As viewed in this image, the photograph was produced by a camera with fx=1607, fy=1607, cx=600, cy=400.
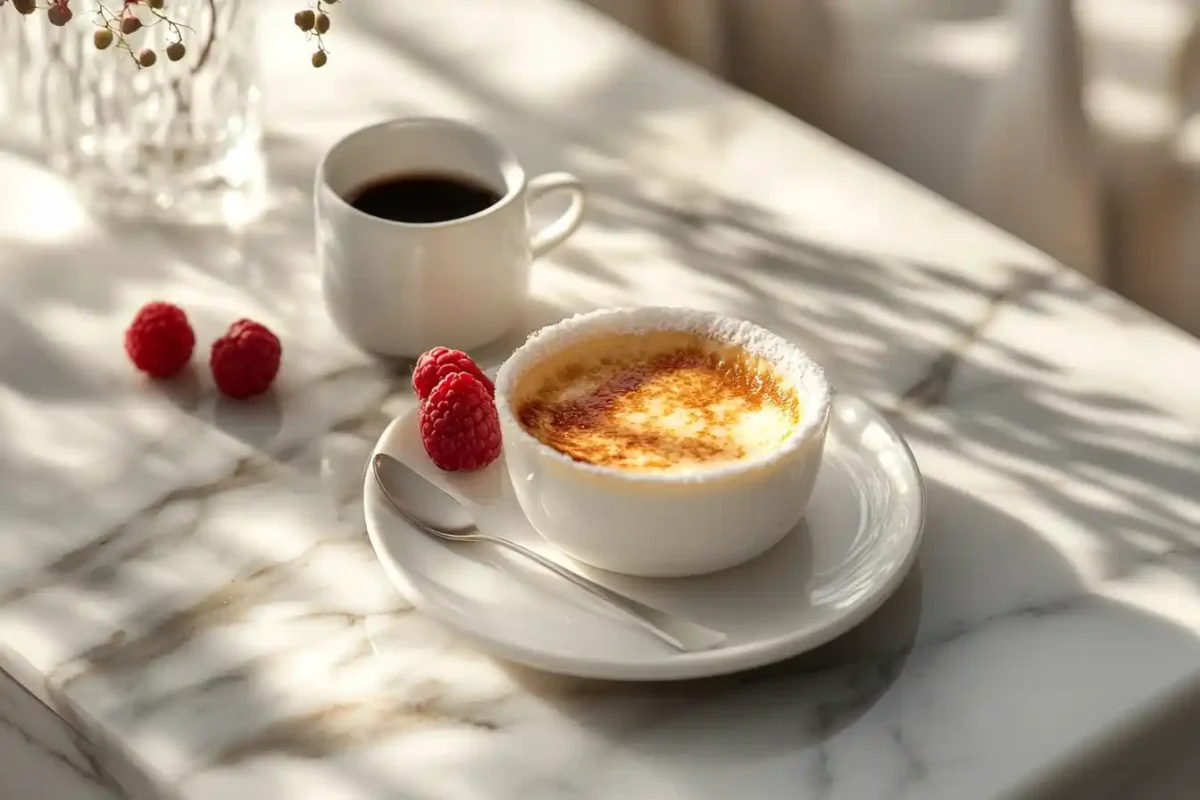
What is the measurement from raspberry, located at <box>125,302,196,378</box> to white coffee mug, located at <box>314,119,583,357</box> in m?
0.11

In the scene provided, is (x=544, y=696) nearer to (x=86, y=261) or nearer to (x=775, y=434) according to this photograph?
(x=775, y=434)

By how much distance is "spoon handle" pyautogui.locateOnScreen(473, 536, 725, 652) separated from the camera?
941 mm

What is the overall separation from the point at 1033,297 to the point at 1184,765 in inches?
17.8

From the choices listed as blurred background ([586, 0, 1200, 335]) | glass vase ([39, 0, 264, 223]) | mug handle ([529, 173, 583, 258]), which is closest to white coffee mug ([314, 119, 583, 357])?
mug handle ([529, 173, 583, 258])

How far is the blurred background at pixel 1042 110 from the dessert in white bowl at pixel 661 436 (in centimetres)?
77

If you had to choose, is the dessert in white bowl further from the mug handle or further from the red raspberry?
the mug handle

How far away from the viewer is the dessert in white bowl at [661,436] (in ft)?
3.15

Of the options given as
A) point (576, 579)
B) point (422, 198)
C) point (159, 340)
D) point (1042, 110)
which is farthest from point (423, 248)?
point (1042, 110)

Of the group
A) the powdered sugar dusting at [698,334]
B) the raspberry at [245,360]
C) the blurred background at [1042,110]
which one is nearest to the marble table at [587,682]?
the raspberry at [245,360]

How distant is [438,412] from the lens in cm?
108

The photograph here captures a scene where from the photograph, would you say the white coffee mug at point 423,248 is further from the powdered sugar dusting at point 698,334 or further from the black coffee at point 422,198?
the powdered sugar dusting at point 698,334

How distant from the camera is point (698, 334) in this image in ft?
3.68

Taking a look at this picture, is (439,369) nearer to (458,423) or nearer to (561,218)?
(458,423)

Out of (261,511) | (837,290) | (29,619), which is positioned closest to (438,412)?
(261,511)
